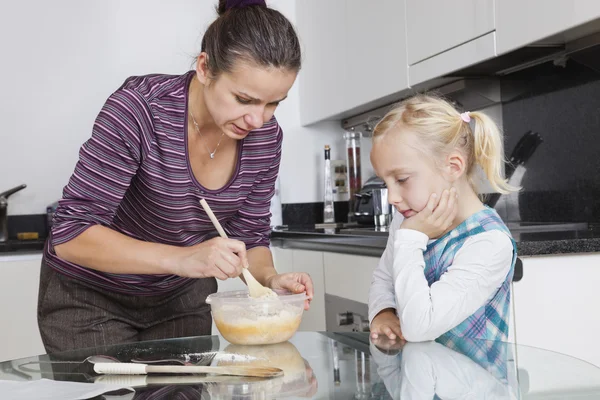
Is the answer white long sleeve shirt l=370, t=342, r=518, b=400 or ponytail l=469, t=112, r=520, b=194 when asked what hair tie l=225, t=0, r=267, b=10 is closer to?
ponytail l=469, t=112, r=520, b=194

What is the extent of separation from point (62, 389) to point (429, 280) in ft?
2.57

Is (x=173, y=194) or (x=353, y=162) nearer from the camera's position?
(x=173, y=194)

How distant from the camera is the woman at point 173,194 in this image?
1.41 meters

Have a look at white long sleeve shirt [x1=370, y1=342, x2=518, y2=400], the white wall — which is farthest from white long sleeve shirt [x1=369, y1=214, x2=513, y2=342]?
the white wall

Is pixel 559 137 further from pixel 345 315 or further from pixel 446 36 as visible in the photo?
pixel 345 315

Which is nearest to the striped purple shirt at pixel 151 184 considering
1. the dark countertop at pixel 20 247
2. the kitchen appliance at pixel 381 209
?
the kitchen appliance at pixel 381 209

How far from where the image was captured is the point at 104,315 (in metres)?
1.61

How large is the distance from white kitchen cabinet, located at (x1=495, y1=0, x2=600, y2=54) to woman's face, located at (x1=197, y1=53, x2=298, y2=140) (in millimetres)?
672

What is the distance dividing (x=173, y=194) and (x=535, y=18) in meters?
0.95

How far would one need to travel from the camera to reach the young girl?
4.45 feet

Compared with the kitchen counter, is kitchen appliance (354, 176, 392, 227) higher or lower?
higher

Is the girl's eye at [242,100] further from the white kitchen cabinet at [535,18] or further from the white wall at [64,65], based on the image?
the white wall at [64,65]

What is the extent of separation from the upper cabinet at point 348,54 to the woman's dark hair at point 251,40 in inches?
42.9

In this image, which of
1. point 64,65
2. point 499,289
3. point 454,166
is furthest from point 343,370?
point 64,65
